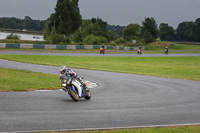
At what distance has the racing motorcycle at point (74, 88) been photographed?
12.2m

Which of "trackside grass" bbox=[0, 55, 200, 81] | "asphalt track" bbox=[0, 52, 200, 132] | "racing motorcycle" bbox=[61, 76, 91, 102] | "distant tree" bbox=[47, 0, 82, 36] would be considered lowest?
"trackside grass" bbox=[0, 55, 200, 81]

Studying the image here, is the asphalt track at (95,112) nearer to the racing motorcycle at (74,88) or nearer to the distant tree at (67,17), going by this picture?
the racing motorcycle at (74,88)

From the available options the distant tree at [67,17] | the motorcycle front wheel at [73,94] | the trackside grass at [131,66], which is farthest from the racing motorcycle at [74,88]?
the distant tree at [67,17]

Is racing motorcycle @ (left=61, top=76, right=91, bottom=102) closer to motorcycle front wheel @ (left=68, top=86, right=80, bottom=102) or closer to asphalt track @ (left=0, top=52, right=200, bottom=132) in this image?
motorcycle front wheel @ (left=68, top=86, right=80, bottom=102)

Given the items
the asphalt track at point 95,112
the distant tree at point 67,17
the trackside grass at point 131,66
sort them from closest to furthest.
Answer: the asphalt track at point 95,112
the trackside grass at point 131,66
the distant tree at point 67,17

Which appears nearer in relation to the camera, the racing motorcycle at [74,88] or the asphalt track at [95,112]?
the asphalt track at [95,112]

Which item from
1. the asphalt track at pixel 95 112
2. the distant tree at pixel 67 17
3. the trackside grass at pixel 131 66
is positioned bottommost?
the trackside grass at pixel 131 66

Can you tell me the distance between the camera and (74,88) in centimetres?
1248

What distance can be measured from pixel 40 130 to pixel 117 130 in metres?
1.83

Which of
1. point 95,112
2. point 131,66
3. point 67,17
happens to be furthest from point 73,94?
point 67,17

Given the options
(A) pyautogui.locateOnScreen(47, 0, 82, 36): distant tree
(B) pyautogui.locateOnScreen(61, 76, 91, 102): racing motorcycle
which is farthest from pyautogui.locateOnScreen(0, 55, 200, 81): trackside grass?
(A) pyautogui.locateOnScreen(47, 0, 82, 36): distant tree

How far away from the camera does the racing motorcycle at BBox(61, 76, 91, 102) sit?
12.2 m

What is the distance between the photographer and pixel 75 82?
491 inches

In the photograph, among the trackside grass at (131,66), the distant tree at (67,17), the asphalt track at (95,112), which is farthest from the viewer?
the distant tree at (67,17)
